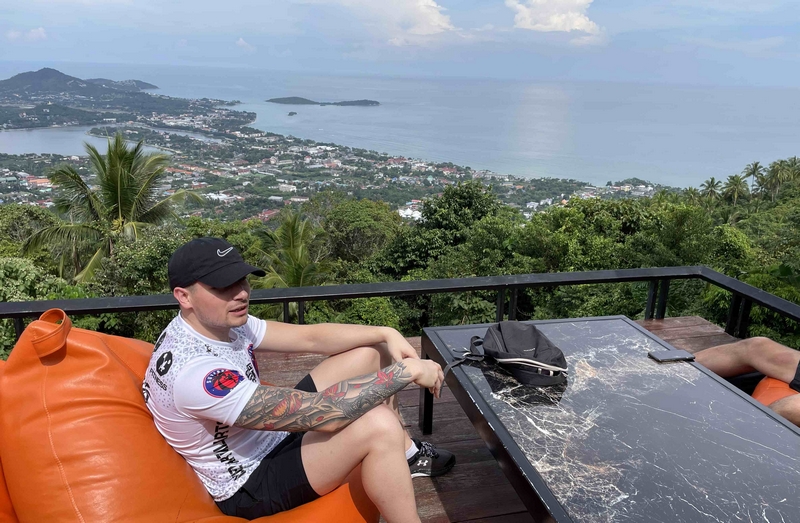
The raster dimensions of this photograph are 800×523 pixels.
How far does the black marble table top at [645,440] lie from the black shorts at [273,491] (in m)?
0.60

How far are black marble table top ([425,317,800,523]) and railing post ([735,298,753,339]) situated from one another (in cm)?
146

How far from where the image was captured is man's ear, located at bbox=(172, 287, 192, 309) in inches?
53.3

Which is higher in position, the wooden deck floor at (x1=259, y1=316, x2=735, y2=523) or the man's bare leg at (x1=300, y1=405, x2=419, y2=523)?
the man's bare leg at (x1=300, y1=405, x2=419, y2=523)

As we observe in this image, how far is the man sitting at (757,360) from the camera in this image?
213 cm

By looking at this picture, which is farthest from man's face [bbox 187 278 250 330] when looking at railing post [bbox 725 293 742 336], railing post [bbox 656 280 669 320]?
railing post [bbox 725 293 742 336]

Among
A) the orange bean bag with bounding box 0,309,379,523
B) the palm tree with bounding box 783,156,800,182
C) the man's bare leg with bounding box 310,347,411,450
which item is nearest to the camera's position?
the orange bean bag with bounding box 0,309,379,523

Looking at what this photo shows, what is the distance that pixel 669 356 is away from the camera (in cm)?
200

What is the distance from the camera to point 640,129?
111562mm

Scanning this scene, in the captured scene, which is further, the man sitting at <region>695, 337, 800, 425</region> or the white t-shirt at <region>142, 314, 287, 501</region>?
the man sitting at <region>695, 337, 800, 425</region>

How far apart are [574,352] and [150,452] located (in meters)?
1.48

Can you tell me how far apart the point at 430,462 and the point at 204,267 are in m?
1.14

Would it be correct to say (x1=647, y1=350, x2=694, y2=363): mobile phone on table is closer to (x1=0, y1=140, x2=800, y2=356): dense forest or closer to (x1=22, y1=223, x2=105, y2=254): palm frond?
(x1=0, y1=140, x2=800, y2=356): dense forest

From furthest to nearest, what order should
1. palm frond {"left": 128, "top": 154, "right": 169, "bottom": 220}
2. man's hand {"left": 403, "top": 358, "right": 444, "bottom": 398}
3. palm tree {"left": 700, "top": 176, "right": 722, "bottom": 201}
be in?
palm tree {"left": 700, "top": 176, "right": 722, "bottom": 201} → palm frond {"left": 128, "top": 154, "right": 169, "bottom": 220} → man's hand {"left": 403, "top": 358, "right": 444, "bottom": 398}

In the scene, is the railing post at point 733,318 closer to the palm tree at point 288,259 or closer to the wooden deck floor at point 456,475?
the wooden deck floor at point 456,475
